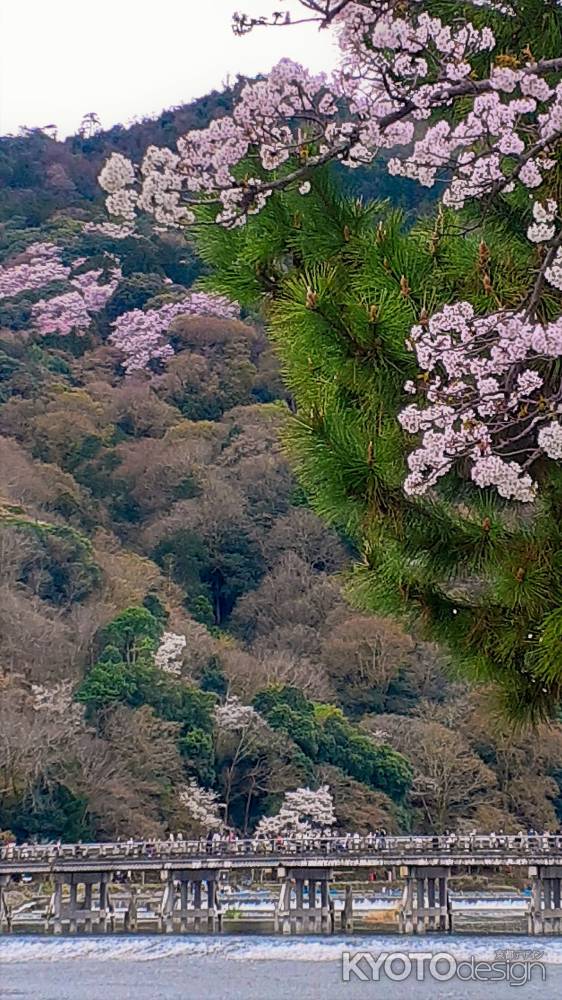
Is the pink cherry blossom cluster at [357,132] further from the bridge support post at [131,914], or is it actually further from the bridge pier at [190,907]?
the bridge support post at [131,914]

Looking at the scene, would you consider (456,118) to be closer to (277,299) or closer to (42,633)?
(277,299)

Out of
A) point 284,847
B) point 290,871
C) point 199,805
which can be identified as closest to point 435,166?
point 284,847

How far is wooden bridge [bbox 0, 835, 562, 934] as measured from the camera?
24.0m

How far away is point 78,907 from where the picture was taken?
25.1 m

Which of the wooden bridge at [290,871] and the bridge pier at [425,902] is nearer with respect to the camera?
the wooden bridge at [290,871]

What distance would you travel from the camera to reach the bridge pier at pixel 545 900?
24891mm

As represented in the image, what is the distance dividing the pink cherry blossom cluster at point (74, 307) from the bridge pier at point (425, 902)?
2749 centimetres

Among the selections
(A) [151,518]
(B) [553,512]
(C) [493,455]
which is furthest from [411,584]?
(A) [151,518]

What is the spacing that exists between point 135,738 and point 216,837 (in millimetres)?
2544

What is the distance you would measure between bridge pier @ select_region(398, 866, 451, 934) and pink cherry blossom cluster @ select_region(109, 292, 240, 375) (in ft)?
76.2

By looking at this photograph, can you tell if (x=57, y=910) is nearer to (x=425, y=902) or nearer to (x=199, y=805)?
(x=199, y=805)

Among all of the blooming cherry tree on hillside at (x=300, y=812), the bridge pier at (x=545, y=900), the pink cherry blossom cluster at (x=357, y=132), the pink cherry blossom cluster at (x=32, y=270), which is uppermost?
the pink cherry blossom cluster at (x=32, y=270)

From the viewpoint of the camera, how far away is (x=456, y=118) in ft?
16.0

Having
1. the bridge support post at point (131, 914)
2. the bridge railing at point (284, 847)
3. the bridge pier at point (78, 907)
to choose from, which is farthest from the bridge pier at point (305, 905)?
the bridge pier at point (78, 907)
